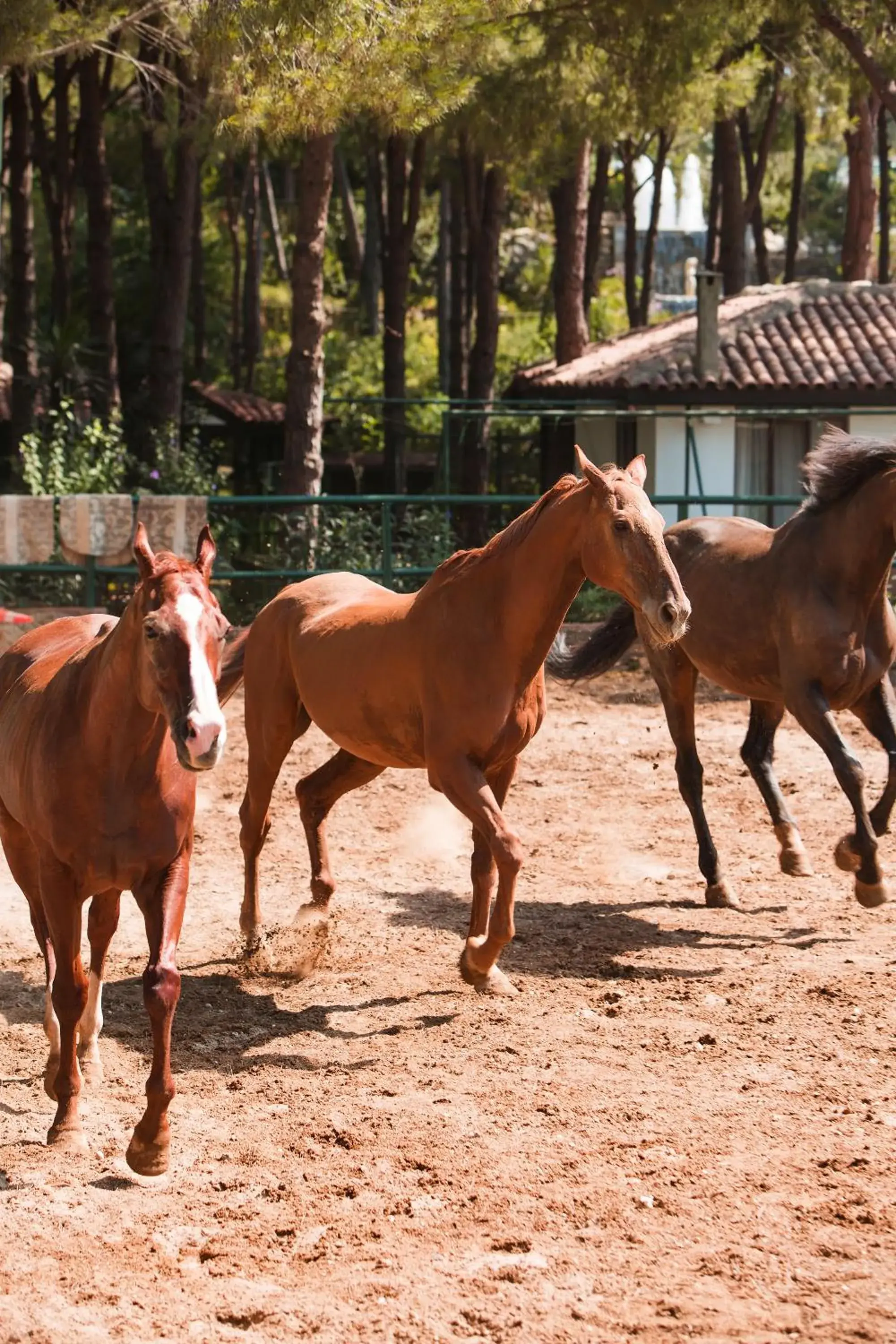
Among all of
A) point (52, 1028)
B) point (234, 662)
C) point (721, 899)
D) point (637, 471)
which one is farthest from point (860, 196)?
point (52, 1028)

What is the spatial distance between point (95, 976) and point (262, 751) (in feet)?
6.47

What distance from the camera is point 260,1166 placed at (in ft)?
14.6

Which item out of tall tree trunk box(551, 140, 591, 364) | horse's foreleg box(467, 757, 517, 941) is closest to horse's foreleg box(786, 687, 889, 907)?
horse's foreleg box(467, 757, 517, 941)

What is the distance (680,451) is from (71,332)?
27.5 ft

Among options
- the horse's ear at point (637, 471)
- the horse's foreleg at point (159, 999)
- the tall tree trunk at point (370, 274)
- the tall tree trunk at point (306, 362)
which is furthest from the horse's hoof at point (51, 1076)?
the tall tree trunk at point (370, 274)

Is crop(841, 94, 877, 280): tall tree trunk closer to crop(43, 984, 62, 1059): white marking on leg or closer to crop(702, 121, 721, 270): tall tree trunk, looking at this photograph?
crop(702, 121, 721, 270): tall tree trunk

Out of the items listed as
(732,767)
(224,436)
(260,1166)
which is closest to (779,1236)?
(260,1166)

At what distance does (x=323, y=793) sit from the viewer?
6.94 m

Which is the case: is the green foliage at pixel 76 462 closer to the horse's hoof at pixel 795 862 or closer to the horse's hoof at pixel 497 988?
the horse's hoof at pixel 795 862

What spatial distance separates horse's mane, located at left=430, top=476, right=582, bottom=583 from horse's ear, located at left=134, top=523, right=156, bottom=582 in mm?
1807

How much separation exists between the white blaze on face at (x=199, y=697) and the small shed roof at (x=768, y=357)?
1889 centimetres

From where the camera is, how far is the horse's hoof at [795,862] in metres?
7.57

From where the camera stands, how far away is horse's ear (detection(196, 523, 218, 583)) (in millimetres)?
4316

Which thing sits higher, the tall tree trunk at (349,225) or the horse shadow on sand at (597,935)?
the tall tree trunk at (349,225)
